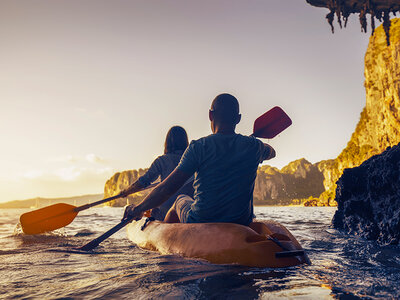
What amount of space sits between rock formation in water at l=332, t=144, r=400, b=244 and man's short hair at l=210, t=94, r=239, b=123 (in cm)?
286

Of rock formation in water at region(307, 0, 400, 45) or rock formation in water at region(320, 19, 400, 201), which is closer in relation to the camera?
rock formation in water at region(307, 0, 400, 45)

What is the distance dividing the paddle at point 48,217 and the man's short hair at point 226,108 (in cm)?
266

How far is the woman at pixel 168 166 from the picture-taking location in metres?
4.45

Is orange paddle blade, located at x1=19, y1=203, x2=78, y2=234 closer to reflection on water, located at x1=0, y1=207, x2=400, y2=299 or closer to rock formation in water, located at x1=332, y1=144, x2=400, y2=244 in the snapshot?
reflection on water, located at x1=0, y1=207, x2=400, y2=299

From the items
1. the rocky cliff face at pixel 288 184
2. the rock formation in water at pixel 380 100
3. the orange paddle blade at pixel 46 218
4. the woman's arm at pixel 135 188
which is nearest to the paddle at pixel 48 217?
the orange paddle blade at pixel 46 218

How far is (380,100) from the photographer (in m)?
51.9

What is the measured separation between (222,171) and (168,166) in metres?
2.10

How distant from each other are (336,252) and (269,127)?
5.92ft

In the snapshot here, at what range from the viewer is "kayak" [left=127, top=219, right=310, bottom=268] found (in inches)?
80.7

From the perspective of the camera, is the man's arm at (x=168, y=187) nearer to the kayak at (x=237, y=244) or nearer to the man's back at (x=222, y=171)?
the man's back at (x=222, y=171)

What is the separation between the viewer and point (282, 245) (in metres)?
2.08

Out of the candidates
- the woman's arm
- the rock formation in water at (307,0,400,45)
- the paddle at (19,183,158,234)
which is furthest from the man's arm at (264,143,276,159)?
the rock formation in water at (307,0,400,45)

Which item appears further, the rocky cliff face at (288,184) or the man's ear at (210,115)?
the rocky cliff face at (288,184)

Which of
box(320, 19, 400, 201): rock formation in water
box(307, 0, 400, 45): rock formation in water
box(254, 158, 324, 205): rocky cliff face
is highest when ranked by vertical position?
box(320, 19, 400, 201): rock formation in water
